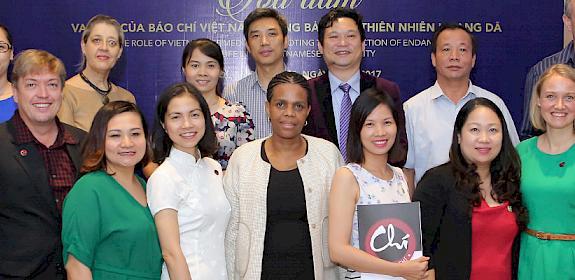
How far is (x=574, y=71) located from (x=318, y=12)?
2676 mm

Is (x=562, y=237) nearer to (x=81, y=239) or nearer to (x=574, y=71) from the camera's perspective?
(x=574, y=71)

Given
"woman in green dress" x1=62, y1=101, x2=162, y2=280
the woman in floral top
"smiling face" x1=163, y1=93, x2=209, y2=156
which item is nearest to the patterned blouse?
the woman in floral top

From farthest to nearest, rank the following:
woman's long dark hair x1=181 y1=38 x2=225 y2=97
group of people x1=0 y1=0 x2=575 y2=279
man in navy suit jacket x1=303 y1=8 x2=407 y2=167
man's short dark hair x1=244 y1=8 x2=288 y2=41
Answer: man's short dark hair x1=244 y1=8 x2=288 y2=41
woman's long dark hair x1=181 y1=38 x2=225 y2=97
man in navy suit jacket x1=303 y1=8 x2=407 y2=167
group of people x1=0 y1=0 x2=575 y2=279

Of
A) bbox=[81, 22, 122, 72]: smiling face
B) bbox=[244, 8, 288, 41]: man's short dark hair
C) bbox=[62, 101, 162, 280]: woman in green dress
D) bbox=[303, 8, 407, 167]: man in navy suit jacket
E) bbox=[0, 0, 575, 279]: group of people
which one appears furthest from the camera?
bbox=[244, 8, 288, 41]: man's short dark hair

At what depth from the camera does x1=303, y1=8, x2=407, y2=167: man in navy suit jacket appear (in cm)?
414

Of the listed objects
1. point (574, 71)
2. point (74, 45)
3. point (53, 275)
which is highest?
point (74, 45)

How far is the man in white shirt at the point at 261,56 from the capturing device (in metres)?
4.76

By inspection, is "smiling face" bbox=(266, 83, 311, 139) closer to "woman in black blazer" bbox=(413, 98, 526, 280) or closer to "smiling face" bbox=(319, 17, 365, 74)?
"woman in black blazer" bbox=(413, 98, 526, 280)

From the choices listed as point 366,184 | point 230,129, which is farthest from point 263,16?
point 366,184

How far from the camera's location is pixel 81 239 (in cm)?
297

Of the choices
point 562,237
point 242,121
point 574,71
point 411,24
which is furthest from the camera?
point 411,24

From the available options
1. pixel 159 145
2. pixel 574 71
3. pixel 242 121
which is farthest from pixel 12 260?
pixel 574 71

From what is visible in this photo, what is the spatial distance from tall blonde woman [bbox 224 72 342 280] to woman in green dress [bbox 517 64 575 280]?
971 mm

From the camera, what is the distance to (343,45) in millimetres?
4363
